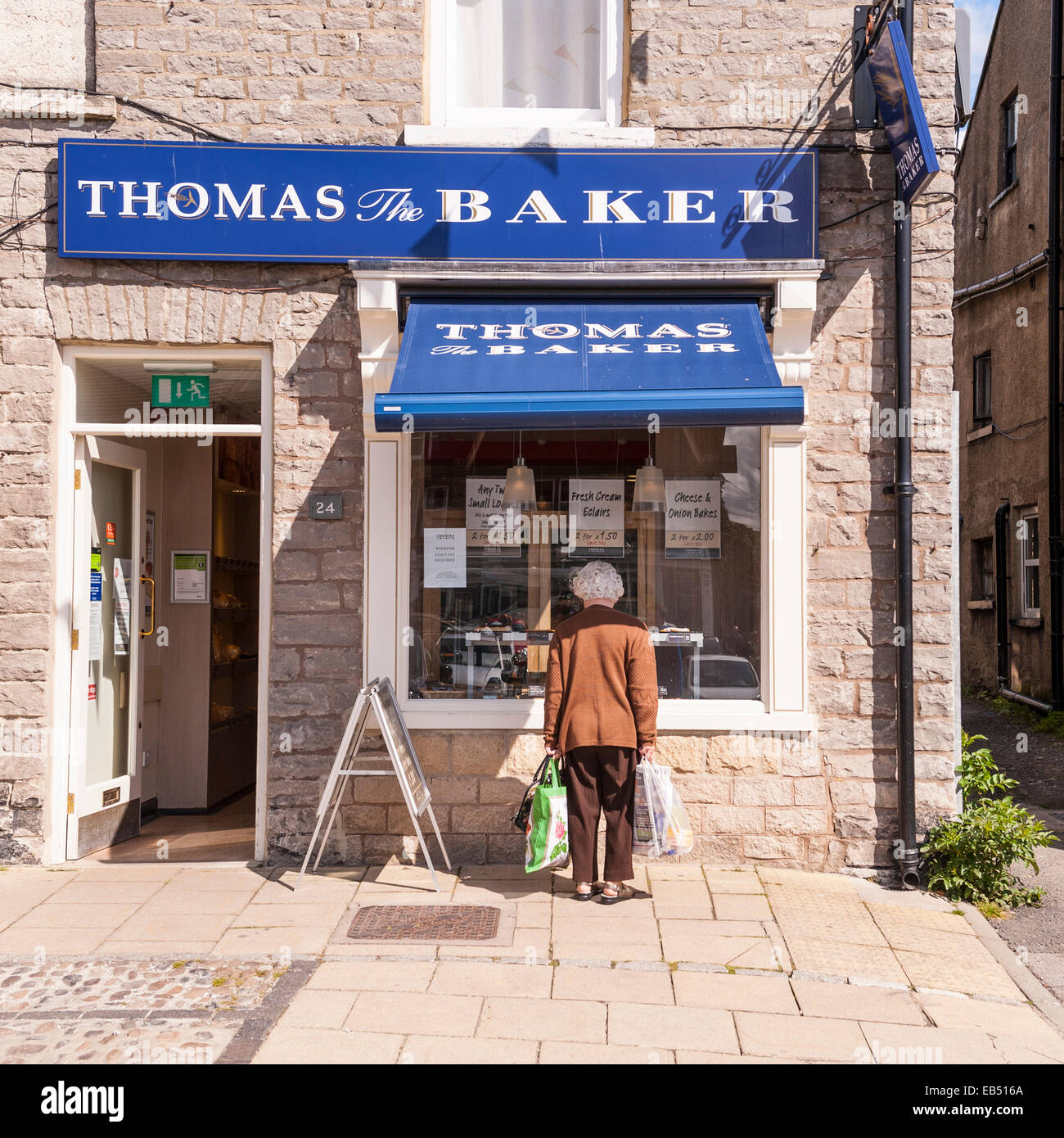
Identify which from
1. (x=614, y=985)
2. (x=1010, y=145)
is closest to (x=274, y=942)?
(x=614, y=985)

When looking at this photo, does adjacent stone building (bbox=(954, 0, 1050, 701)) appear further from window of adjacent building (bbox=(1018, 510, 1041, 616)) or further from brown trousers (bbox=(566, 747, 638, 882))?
brown trousers (bbox=(566, 747, 638, 882))

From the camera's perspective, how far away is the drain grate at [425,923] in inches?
206

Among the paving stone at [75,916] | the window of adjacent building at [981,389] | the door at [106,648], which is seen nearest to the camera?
the paving stone at [75,916]

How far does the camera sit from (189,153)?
21.0 ft

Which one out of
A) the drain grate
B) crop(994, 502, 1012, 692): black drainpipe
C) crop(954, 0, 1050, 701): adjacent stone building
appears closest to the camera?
the drain grate

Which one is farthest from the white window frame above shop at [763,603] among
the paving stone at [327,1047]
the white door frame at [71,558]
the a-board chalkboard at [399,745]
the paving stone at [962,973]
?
the paving stone at [327,1047]

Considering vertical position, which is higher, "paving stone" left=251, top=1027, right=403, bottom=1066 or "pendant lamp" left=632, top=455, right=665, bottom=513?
"pendant lamp" left=632, top=455, right=665, bottom=513

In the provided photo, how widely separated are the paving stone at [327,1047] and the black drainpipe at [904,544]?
3535 millimetres

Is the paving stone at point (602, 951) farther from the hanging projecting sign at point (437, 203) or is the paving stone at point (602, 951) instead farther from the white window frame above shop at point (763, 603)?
the hanging projecting sign at point (437, 203)

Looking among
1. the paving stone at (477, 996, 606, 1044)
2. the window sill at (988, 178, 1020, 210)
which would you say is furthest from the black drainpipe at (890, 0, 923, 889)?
the window sill at (988, 178, 1020, 210)

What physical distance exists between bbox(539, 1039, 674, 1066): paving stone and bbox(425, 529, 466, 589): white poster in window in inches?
129

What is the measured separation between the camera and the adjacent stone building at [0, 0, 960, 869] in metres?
6.41

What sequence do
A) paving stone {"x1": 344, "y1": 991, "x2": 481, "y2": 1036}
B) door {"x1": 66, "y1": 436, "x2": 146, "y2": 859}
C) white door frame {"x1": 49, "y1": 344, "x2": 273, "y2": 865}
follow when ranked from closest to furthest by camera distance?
paving stone {"x1": 344, "y1": 991, "x2": 481, "y2": 1036}
white door frame {"x1": 49, "y1": 344, "x2": 273, "y2": 865}
door {"x1": 66, "y1": 436, "x2": 146, "y2": 859}
